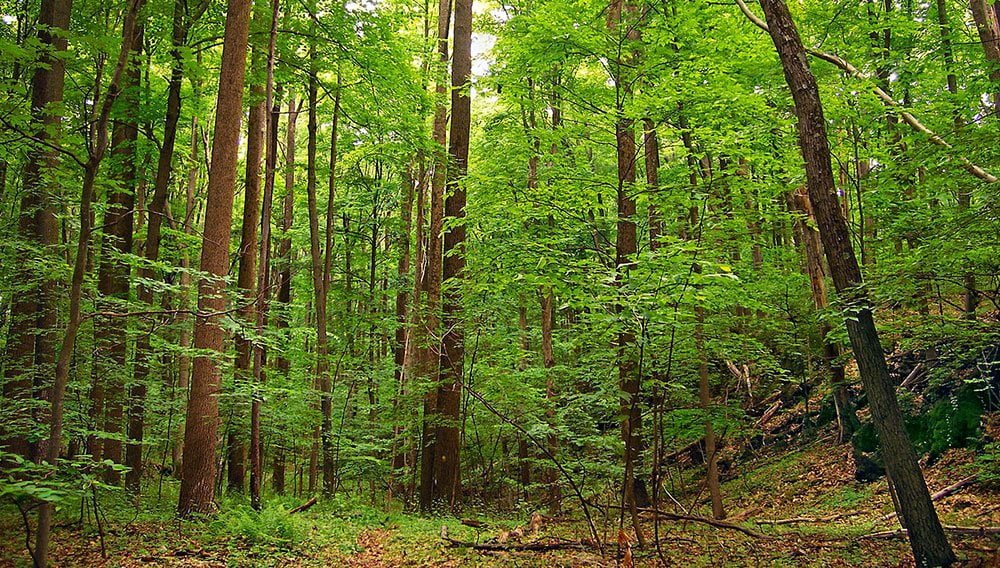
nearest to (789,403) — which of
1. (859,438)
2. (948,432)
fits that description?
(859,438)

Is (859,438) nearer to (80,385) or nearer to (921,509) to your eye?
(921,509)

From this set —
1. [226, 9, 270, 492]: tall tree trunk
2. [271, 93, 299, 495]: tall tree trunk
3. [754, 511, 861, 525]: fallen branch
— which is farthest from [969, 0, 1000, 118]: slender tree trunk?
[271, 93, 299, 495]: tall tree trunk

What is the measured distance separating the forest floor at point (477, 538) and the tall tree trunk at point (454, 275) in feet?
3.75

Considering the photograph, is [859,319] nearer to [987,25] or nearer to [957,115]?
[957,115]

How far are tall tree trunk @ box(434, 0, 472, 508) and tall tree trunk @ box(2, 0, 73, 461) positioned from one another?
5579mm

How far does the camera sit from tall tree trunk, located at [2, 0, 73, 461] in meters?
7.29

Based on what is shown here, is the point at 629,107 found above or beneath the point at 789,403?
above

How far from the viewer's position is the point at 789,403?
15.8m

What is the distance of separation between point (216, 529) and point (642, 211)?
11.1 metres

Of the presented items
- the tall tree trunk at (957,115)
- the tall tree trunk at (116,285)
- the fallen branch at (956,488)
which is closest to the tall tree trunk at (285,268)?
the tall tree trunk at (116,285)

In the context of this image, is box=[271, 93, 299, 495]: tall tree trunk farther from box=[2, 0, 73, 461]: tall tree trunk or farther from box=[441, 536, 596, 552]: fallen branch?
box=[441, 536, 596, 552]: fallen branch

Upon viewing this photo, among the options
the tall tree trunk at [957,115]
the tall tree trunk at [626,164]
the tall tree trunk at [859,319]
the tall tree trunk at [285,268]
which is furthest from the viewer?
the tall tree trunk at [285,268]

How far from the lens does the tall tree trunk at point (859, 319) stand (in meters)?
5.47

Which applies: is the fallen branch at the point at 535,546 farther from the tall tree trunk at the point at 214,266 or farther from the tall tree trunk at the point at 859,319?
the tall tree trunk at the point at 214,266
